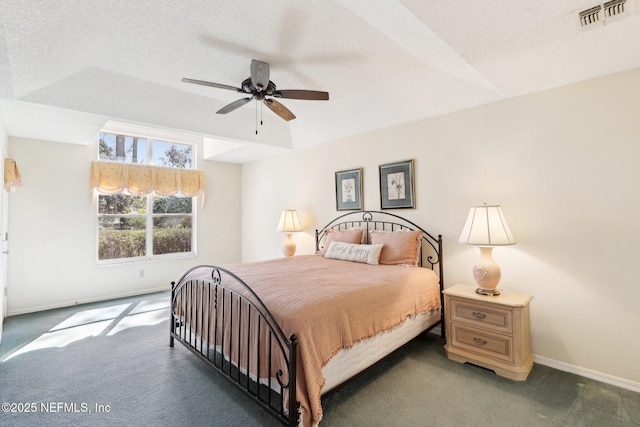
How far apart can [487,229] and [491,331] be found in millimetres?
858

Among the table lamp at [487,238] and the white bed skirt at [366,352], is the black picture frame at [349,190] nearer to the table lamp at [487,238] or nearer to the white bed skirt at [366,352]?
the table lamp at [487,238]

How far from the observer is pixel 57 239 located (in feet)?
14.3

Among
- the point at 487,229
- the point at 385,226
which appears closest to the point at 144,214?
the point at 385,226

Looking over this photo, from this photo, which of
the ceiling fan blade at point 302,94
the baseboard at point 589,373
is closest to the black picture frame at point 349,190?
the ceiling fan blade at point 302,94

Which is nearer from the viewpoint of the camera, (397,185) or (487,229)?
(487,229)

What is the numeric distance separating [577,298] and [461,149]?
1695 mm

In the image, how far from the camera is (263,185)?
5.82m

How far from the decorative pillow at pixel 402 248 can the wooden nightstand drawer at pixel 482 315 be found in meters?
0.63

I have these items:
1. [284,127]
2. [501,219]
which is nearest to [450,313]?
[501,219]

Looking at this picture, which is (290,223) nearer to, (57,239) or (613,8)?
(57,239)

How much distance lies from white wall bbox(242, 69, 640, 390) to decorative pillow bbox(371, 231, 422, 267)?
323mm

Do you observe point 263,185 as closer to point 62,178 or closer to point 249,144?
point 249,144

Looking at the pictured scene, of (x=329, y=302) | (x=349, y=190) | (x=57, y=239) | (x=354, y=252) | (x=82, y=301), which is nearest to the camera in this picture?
(x=329, y=302)

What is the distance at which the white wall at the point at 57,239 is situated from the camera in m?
4.07
